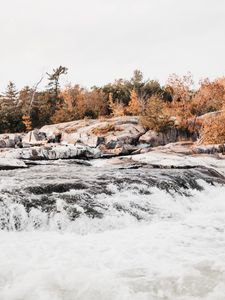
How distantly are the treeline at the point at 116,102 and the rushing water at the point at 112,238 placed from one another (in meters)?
20.6

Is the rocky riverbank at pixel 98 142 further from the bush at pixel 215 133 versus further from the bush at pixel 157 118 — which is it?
the bush at pixel 215 133

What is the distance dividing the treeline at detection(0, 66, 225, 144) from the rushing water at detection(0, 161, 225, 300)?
20.6 m

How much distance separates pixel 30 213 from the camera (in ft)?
29.7

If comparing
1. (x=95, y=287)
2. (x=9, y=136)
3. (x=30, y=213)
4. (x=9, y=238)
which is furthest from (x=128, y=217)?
(x=9, y=136)

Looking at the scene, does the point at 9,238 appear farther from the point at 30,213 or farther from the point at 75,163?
the point at 75,163

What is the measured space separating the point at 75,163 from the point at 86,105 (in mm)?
28361

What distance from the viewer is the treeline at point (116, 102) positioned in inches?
1328

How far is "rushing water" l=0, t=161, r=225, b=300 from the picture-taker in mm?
5340

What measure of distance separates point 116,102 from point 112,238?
1611 inches

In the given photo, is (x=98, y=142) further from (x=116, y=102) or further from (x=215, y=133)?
(x=116, y=102)

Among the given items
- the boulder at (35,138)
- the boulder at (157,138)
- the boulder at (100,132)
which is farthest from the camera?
the boulder at (35,138)

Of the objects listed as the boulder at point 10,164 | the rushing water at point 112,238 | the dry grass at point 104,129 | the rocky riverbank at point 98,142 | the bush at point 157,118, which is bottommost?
the rushing water at point 112,238

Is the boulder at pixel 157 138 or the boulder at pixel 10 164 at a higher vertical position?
the boulder at pixel 157 138

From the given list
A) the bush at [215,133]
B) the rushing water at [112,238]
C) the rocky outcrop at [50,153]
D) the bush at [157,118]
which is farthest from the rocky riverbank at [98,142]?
the rushing water at [112,238]
